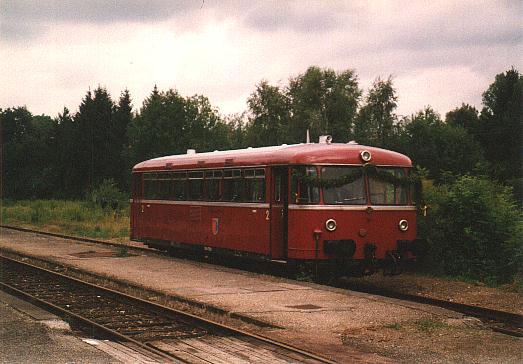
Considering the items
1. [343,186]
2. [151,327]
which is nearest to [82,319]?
[151,327]

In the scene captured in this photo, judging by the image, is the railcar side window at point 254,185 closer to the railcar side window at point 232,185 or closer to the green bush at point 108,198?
the railcar side window at point 232,185

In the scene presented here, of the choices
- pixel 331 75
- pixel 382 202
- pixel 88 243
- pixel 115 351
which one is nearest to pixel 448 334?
pixel 115 351

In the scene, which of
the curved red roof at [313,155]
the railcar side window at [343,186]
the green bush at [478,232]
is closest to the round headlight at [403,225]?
the green bush at [478,232]

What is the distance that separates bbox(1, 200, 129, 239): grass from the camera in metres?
33.9

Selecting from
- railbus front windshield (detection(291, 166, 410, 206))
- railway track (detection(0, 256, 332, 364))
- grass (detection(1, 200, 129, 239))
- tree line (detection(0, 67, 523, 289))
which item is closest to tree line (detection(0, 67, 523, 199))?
tree line (detection(0, 67, 523, 289))

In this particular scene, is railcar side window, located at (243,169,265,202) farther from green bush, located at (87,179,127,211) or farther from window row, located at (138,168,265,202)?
green bush, located at (87,179,127,211)

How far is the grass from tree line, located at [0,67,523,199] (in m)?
10.9

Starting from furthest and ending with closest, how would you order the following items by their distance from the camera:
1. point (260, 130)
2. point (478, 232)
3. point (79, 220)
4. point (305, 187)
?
point (260, 130), point (79, 220), point (478, 232), point (305, 187)

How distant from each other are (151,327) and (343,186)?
6302 mm

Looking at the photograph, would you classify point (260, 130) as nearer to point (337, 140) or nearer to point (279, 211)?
point (337, 140)

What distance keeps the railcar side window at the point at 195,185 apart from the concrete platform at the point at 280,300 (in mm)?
1756

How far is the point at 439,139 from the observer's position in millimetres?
64188

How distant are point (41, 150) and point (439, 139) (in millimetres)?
44641

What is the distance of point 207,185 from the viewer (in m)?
19.9
